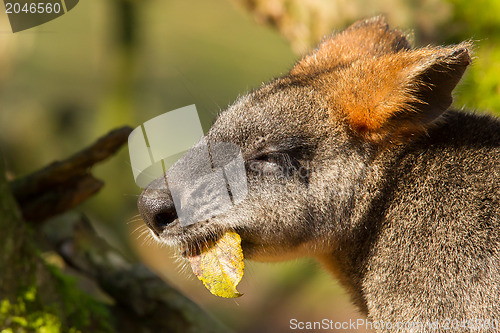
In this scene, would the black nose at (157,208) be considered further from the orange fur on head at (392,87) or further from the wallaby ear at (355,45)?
the wallaby ear at (355,45)

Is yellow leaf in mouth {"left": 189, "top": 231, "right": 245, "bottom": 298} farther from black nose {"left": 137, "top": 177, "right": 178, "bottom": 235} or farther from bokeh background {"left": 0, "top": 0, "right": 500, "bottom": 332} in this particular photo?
bokeh background {"left": 0, "top": 0, "right": 500, "bottom": 332}

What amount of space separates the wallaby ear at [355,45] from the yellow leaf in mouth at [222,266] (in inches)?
63.8

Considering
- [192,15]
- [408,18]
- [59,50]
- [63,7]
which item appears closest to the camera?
[63,7]

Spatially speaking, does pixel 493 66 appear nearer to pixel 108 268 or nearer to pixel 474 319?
pixel 474 319

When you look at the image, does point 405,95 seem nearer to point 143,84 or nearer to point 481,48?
point 481,48

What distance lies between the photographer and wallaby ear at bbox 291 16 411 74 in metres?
4.48

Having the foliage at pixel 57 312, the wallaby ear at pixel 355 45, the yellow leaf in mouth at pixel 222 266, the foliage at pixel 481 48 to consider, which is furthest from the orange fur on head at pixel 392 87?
the foliage at pixel 57 312

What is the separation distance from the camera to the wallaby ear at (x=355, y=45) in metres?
4.48

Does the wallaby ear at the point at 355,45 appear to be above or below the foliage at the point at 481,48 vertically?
above

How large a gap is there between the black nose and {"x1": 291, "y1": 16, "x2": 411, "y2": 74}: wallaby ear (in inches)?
63.8

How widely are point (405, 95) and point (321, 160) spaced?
2.46 feet

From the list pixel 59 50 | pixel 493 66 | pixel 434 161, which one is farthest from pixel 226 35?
pixel 434 161

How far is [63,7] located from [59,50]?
14.7 ft

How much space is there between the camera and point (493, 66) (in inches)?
222
